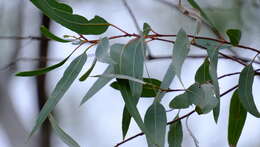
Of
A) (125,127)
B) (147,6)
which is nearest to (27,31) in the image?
(147,6)

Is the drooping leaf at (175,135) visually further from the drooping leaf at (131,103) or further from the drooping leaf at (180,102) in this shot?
the drooping leaf at (131,103)

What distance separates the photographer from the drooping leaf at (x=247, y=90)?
1.06 meters

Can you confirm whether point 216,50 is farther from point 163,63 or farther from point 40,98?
point 163,63

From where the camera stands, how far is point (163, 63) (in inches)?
138

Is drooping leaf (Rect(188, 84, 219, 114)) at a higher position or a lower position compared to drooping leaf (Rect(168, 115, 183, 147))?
higher

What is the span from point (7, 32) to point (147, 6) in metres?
1.09

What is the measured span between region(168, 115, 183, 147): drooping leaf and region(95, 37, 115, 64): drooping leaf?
27 cm

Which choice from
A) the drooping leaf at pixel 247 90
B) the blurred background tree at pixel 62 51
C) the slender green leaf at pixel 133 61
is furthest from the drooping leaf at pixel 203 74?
the blurred background tree at pixel 62 51

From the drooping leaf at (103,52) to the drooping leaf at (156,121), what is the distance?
0.15 metres

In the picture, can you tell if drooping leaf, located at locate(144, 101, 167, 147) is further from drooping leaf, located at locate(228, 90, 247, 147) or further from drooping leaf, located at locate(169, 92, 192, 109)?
drooping leaf, located at locate(228, 90, 247, 147)

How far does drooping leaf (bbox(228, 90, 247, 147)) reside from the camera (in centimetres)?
121

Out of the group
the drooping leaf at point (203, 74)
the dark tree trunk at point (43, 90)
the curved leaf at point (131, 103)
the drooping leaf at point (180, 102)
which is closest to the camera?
the curved leaf at point (131, 103)

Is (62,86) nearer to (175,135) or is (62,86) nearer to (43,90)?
(175,135)

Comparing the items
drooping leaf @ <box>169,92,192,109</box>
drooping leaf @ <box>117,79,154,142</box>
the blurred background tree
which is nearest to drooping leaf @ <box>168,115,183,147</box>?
drooping leaf @ <box>169,92,192,109</box>
